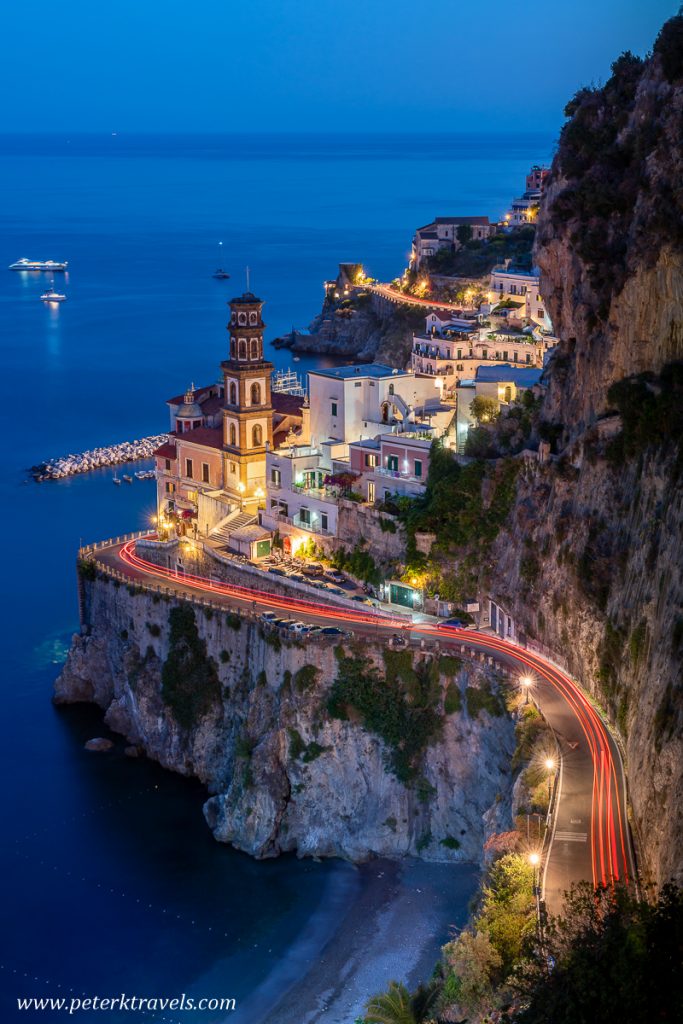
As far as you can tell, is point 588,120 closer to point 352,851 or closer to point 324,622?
point 324,622

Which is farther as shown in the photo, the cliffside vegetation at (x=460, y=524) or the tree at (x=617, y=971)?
the cliffside vegetation at (x=460, y=524)

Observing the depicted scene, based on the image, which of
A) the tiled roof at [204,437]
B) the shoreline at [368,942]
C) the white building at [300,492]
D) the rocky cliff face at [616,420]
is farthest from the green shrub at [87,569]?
the shoreline at [368,942]

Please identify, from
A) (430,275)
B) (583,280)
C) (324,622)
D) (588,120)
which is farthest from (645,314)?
(430,275)

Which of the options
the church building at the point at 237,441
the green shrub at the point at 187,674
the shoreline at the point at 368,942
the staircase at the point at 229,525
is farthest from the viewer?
the church building at the point at 237,441

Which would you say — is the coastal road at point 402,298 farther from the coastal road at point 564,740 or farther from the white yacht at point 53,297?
the coastal road at point 564,740

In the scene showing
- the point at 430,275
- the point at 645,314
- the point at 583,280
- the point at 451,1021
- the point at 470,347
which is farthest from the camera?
the point at 430,275

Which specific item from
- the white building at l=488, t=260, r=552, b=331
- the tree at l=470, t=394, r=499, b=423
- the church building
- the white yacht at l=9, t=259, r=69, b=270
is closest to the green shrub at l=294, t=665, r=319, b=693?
the church building
